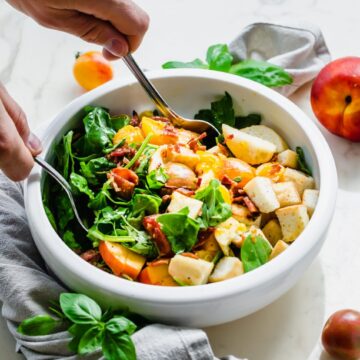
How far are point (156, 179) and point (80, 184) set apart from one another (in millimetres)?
178

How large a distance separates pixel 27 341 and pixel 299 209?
648 millimetres

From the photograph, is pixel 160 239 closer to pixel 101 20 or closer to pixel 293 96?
pixel 101 20

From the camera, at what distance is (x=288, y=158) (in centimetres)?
174

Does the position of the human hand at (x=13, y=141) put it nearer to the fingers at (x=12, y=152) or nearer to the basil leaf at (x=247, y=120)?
the fingers at (x=12, y=152)

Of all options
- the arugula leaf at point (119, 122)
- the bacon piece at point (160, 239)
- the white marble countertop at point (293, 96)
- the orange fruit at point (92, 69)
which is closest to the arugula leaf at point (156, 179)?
the bacon piece at point (160, 239)

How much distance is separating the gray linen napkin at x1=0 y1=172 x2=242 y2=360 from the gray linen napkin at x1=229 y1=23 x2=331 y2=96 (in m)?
0.84

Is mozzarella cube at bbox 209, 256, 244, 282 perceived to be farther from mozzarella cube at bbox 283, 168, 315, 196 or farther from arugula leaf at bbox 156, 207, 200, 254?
mozzarella cube at bbox 283, 168, 315, 196

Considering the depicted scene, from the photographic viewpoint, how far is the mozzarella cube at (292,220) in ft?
5.20

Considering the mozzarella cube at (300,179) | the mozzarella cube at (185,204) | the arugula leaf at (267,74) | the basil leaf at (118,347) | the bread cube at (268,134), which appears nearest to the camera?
the basil leaf at (118,347)

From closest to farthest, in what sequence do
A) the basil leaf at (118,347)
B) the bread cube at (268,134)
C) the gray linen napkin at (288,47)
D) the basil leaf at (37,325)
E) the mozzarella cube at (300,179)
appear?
1. the basil leaf at (118,347)
2. the basil leaf at (37,325)
3. the mozzarella cube at (300,179)
4. the bread cube at (268,134)
5. the gray linen napkin at (288,47)

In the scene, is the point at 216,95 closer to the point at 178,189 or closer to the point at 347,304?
the point at 178,189

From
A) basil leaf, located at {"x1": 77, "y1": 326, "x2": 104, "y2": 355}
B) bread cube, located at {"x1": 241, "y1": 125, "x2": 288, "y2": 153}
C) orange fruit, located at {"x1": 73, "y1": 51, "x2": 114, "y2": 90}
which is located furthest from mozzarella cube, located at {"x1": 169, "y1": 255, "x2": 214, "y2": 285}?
orange fruit, located at {"x1": 73, "y1": 51, "x2": 114, "y2": 90}

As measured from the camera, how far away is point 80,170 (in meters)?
1.73

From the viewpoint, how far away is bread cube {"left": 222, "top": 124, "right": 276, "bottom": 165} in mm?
1752
